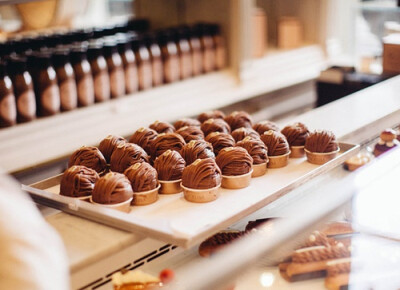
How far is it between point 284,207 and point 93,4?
2.48m

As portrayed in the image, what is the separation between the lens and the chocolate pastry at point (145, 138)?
1498 millimetres

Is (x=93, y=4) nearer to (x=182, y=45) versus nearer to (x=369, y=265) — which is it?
(x=182, y=45)

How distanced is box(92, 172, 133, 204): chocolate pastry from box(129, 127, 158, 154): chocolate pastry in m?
0.29

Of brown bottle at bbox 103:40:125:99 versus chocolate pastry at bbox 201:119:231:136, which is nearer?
chocolate pastry at bbox 201:119:231:136

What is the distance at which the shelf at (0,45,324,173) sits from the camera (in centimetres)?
232

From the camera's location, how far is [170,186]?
1.32 meters

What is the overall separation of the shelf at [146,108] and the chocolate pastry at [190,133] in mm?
981

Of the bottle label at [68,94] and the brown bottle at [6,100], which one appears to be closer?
the brown bottle at [6,100]

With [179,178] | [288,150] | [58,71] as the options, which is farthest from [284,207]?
[58,71]

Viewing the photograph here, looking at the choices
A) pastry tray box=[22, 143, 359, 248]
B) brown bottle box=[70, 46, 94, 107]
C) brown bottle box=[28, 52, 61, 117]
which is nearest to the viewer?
pastry tray box=[22, 143, 359, 248]

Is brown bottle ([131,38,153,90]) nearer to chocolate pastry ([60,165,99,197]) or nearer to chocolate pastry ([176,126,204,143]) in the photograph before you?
chocolate pastry ([176,126,204,143])

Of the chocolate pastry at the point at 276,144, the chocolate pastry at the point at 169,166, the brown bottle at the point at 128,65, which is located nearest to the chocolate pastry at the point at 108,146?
the chocolate pastry at the point at 169,166

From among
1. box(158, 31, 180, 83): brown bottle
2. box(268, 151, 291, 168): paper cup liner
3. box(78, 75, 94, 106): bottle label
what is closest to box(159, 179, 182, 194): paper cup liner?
box(268, 151, 291, 168): paper cup liner

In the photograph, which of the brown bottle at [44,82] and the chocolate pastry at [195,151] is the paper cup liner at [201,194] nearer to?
the chocolate pastry at [195,151]
